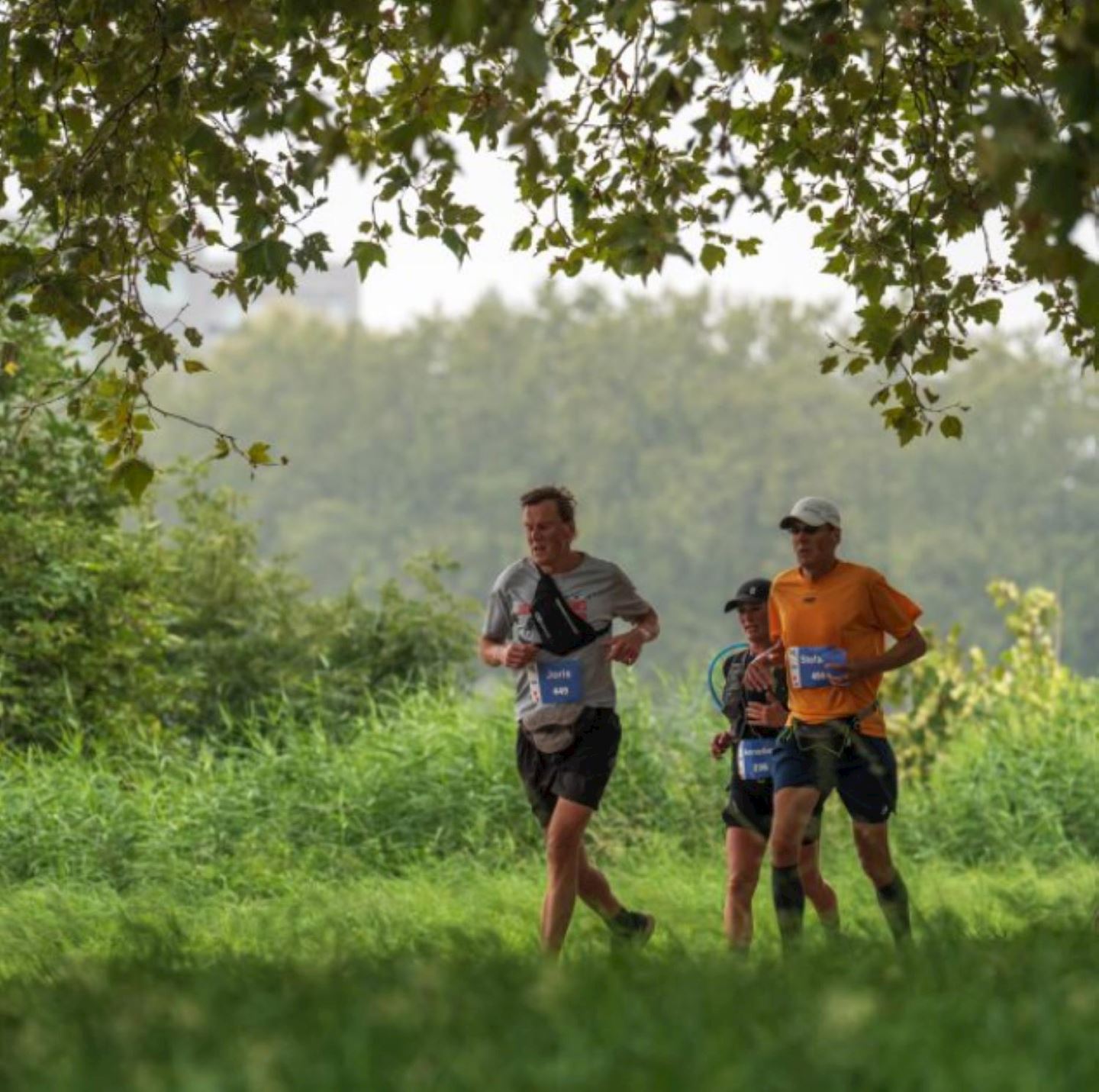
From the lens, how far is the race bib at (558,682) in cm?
959

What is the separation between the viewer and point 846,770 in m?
9.52

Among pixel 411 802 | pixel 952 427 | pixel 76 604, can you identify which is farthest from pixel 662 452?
pixel 952 427

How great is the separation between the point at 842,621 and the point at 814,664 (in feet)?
0.67

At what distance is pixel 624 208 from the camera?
11117 millimetres

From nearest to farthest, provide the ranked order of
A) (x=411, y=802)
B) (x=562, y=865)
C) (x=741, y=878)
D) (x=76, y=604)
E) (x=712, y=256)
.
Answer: (x=562, y=865) < (x=741, y=878) < (x=712, y=256) < (x=411, y=802) < (x=76, y=604)

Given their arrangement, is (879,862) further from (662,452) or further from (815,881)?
(662,452)

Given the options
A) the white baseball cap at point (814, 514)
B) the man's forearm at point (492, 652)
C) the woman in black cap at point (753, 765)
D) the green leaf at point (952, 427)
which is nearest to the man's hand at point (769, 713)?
the woman in black cap at point (753, 765)

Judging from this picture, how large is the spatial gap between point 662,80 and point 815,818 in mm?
4160

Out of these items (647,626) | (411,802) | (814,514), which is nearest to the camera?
(814,514)

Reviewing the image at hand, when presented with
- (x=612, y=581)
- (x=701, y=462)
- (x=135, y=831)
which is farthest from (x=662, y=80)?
(x=701, y=462)

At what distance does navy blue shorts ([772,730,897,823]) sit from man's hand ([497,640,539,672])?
1032mm

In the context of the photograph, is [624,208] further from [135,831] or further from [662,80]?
[135,831]

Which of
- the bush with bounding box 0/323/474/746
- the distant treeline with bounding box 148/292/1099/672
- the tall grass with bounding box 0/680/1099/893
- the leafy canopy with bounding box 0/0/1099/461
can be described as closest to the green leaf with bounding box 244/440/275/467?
the leafy canopy with bounding box 0/0/1099/461

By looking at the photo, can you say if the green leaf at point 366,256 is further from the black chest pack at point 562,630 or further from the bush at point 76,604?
the bush at point 76,604
